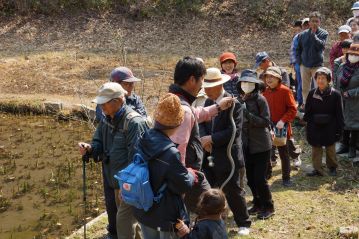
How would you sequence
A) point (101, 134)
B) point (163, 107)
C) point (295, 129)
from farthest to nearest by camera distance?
point (295, 129) < point (101, 134) < point (163, 107)

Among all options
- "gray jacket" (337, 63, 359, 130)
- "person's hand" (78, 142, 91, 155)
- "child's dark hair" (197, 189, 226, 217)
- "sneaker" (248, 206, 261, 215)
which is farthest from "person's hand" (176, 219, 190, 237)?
"gray jacket" (337, 63, 359, 130)

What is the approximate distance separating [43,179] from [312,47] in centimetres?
503

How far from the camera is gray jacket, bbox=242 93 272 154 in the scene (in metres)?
5.22

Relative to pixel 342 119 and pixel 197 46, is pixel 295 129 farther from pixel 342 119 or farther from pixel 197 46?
pixel 197 46

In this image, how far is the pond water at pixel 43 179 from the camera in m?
6.50

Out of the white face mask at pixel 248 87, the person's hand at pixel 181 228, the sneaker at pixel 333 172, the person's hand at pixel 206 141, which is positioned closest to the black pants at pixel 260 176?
the white face mask at pixel 248 87

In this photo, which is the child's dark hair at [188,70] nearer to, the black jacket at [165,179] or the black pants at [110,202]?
the black jacket at [165,179]

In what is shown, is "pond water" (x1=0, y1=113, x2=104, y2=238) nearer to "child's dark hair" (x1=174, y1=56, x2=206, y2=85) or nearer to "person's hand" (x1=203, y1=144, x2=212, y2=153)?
"person's hand" (x1=203, y1=144, x2=212, y2=153)

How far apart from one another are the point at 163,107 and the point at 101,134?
1480 millimetres

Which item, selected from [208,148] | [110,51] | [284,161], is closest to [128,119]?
[208,148]

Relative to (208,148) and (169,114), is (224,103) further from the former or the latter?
(169,114)

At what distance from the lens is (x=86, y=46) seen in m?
15.9

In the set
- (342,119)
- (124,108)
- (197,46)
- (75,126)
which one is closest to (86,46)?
(197,46)

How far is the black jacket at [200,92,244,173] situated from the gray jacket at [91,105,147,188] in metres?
0.74
